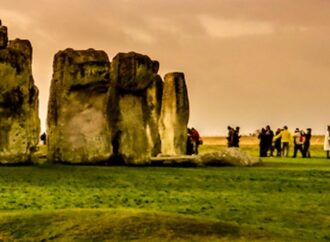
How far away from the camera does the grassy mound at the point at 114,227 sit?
1095 cm

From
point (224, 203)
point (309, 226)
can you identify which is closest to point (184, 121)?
point (224, 203)

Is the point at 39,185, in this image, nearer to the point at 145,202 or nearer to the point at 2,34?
the point at 145,202

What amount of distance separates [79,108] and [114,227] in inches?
701

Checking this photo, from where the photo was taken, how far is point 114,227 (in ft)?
36.9

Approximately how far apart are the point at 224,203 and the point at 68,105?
13.3 meters

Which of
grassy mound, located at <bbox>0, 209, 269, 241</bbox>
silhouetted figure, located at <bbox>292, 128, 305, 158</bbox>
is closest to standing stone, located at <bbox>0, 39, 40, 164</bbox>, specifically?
grassy mound, located at <bbox>0, 209, 269, 241</bbox>

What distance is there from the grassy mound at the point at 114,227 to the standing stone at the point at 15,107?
1359 centimetres

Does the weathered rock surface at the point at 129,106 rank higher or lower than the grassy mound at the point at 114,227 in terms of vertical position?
higher

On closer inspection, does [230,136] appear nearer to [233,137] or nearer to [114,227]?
[233,137]

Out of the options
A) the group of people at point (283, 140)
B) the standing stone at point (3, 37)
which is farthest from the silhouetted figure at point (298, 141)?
the standing stone at point (3, 37)

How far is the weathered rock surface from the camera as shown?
2875cm

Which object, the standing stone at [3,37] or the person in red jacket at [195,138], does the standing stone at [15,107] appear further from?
the person in red jacket at [195,138]

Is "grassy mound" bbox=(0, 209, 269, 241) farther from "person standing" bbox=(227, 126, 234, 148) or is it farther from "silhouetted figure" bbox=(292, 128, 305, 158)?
"person standing" bbox=(227, 126, 234, 148)

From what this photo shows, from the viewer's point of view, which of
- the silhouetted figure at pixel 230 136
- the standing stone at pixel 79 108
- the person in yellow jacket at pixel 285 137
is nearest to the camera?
the standing stone at pixel 79 108
